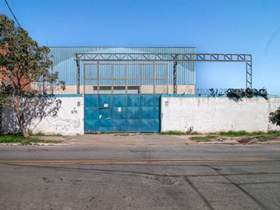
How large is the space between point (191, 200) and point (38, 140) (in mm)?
16136

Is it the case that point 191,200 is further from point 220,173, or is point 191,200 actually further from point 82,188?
point 220,173

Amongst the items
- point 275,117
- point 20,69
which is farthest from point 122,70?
point 20,69

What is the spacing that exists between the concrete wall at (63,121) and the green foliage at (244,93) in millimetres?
8871

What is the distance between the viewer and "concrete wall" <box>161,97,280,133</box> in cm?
2972

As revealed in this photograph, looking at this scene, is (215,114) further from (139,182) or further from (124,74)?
(139,182)

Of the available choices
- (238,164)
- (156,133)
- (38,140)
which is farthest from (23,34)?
(238,164)

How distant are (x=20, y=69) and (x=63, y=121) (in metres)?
5.06

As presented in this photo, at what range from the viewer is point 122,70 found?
163 feet

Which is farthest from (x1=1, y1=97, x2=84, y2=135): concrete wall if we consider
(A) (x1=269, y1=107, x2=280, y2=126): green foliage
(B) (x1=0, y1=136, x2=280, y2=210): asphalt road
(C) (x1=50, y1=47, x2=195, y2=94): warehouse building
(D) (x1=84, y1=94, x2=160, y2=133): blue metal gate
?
(C) (x1=50, y1=47, x2=195, y2=94): warehouse building

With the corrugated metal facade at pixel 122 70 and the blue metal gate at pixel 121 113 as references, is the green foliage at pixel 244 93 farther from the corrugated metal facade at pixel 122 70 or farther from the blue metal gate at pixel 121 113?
the corrugated metal facade at pixel 122 70

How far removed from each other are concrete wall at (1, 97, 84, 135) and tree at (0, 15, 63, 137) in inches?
24.9

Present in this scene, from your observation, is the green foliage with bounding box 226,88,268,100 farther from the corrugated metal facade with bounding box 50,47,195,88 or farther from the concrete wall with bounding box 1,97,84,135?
the corrugated metal facade with bounding box 50,47,195,88

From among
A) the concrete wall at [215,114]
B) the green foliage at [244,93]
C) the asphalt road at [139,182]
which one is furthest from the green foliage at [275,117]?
the asphalt road at [139,182]

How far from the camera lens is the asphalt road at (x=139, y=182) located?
27.8 feet
